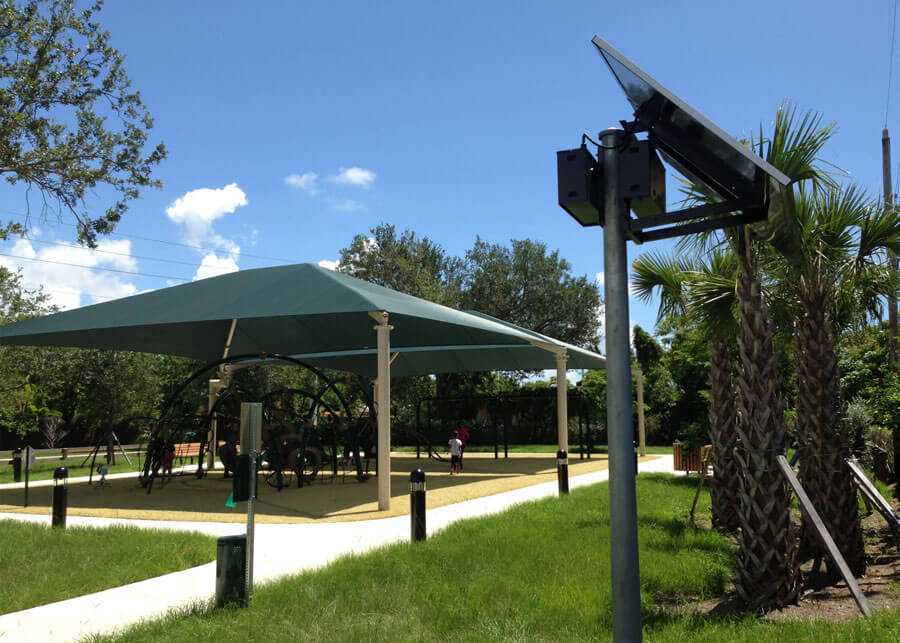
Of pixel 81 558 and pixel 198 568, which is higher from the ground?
pixel 81 558

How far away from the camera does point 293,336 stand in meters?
21.0

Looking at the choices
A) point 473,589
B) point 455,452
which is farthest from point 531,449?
point 473,589

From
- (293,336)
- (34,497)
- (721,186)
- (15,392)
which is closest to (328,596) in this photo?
(721,186)

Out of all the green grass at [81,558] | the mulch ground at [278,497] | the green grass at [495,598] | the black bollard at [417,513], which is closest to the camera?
the green grass at [495,598]

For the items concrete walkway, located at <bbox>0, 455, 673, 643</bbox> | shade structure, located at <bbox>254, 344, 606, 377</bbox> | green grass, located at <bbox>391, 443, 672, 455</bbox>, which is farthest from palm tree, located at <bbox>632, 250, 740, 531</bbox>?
A: green grass, located at <bbox>391, 443, 672, 455</bbox>

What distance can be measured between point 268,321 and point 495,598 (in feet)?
47.0

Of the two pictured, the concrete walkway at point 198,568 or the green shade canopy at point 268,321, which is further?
the green shade canopy at point 268,321

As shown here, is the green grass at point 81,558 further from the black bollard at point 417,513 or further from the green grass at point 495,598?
the black bollard at point 417,513

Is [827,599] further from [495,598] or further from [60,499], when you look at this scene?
[60,499]

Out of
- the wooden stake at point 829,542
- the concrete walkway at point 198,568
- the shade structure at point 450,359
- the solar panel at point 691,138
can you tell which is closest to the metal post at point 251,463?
the concrete walkway at point 198,568

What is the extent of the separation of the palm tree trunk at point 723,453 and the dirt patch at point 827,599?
6.11 feet

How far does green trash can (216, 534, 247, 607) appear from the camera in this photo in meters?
6.01

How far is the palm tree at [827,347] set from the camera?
8.05 metres

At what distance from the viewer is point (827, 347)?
8.29m
